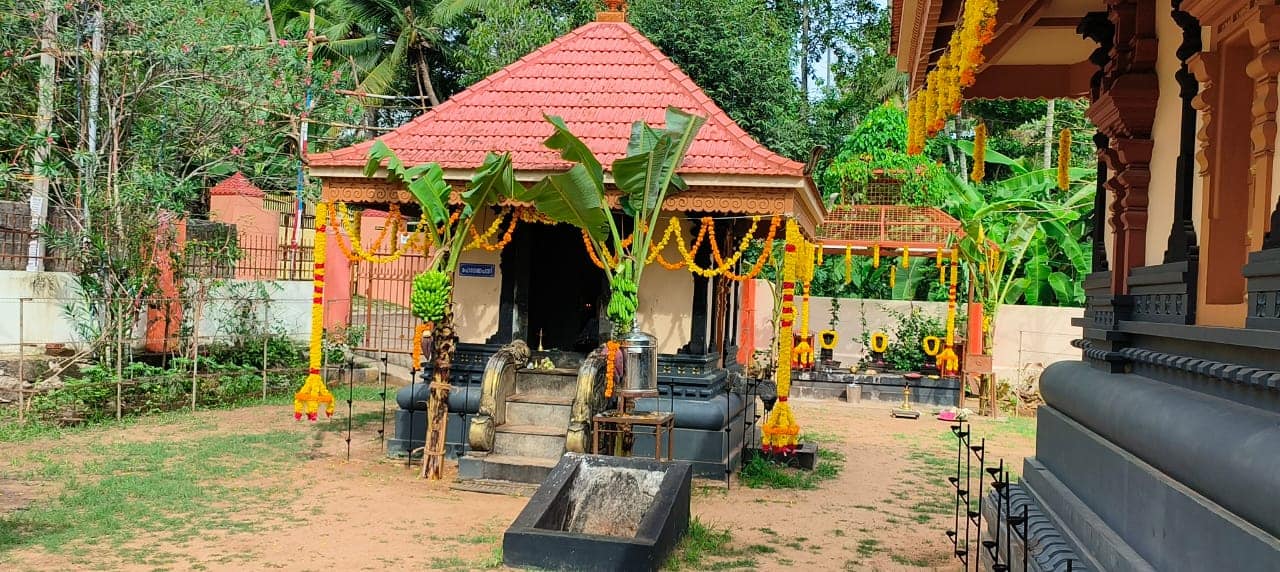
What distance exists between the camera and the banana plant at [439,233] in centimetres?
1048

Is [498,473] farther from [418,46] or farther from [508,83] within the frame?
[418,46]

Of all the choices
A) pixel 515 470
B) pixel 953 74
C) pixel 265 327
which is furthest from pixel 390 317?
pixel 953 74

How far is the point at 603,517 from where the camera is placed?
323 inches

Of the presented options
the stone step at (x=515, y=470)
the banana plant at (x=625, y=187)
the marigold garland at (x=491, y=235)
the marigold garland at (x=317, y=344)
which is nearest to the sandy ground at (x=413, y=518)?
the stone step at (x=515, y=470)

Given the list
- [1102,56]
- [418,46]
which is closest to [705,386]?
[1102,56]

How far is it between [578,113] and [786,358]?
3.69 metres

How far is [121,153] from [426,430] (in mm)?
7180

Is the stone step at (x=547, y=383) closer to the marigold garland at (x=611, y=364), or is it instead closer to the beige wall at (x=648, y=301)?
the beige wall at (x=648, y=301)

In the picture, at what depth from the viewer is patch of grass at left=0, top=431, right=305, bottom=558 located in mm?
7996

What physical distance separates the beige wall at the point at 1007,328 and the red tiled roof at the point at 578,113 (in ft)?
33.3

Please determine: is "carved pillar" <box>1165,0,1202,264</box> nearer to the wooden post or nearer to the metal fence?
the wooden post

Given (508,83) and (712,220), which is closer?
(712,220)

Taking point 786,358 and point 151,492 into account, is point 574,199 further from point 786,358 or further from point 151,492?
point 151,492

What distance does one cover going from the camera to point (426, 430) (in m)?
11.5
